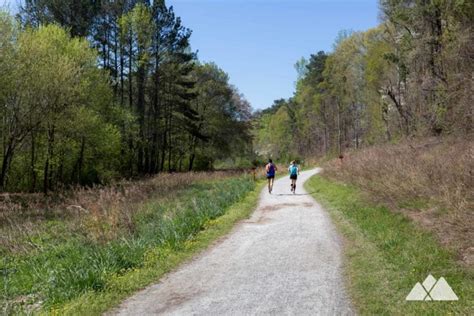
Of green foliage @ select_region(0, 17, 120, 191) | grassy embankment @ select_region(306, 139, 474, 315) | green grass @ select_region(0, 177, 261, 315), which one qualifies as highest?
green foliage @ select_region(0, 17, 120, 191)

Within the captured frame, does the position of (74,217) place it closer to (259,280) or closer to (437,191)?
(259,280)

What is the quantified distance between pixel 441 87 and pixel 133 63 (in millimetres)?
29887

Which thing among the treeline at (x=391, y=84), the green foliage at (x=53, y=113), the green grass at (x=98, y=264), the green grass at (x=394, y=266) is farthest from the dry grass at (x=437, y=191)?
the green foliage at (x=53, y=113)

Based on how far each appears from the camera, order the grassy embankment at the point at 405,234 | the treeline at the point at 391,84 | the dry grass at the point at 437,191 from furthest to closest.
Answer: the treeline at the point at 391,84 < the dry grass at the point at 437,191 < the grassy embankment at the point at 405,234

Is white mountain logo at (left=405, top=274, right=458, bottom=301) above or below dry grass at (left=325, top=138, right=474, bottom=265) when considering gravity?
below

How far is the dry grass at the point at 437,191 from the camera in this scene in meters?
8.48

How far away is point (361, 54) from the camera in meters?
51.4

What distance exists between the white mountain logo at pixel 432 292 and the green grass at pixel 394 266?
0.11 meters

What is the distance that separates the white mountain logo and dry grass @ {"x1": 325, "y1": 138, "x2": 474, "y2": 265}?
1.12 metres

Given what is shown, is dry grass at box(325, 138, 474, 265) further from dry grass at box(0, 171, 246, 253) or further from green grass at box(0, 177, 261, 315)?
dry grass at box(0, 171, 246, 253)

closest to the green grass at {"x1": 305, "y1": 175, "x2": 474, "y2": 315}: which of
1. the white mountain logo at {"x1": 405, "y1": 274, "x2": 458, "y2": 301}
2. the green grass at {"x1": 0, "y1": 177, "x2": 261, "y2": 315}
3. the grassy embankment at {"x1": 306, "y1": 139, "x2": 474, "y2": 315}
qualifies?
the grassy embankment at {"x1": 306, "y1": 139, "x2": 474, "y2": 315}

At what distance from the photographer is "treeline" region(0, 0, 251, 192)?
26.1 meters

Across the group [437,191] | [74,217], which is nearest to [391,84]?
[437,191]

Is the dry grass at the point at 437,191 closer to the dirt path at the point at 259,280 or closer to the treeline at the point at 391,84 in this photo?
the dirt path at the point at 259,280
